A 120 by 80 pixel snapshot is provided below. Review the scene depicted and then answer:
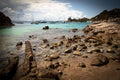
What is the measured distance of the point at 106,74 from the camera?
8.91m

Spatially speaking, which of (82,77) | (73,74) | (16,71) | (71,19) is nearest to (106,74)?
(82,77)

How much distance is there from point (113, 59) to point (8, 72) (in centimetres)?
995

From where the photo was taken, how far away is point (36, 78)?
26.6 ft

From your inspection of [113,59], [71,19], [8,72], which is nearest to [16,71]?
[8,72]

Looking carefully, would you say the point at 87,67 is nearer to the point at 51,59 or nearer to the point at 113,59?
the point at 113,59

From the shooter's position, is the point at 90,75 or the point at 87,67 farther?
the point at 87,67

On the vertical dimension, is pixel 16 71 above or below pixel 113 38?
below

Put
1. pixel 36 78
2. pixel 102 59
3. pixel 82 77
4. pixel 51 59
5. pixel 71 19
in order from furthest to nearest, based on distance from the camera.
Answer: pixel 71 19
pixel 51 59
pixel 102 59
pixel 82 77
pixel 36 78

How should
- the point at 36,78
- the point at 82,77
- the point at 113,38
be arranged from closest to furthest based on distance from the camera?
the point at 36,78, the point at 82,77, the point at 113,38

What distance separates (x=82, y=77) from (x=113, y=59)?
4.88m

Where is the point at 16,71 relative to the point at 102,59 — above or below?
below

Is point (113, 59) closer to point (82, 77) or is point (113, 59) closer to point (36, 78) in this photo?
point (82, 77)

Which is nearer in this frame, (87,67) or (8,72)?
(8,72)

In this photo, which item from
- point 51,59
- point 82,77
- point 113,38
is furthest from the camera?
point 113,38
